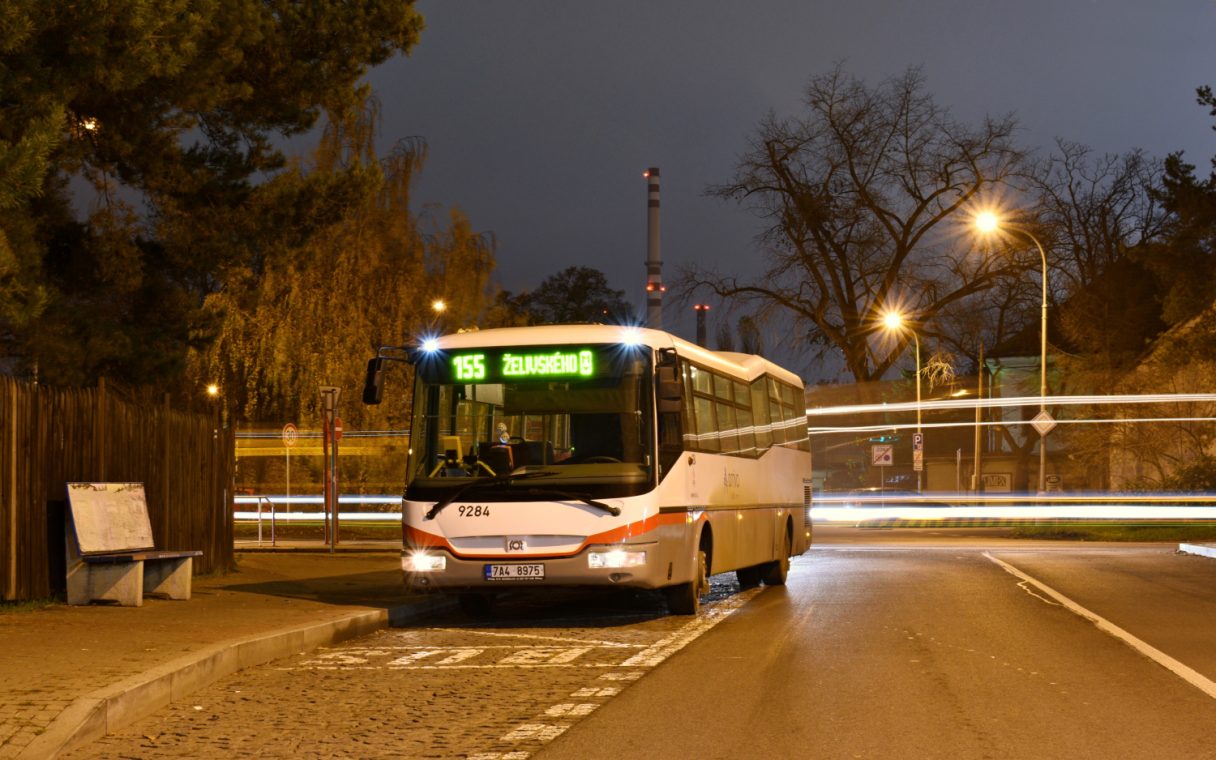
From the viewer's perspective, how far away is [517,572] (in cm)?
1543

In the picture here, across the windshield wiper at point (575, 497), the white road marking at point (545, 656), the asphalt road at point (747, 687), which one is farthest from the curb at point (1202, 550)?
the white road marking at point (545, 656)

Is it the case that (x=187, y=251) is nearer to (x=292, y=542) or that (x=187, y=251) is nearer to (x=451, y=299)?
(x=292, y=542)

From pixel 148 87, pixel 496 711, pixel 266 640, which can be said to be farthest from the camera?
pixel 148 87

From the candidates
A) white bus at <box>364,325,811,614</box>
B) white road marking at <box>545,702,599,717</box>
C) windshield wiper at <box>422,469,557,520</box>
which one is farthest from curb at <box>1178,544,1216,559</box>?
white road marking at <box>545,702,599,717</box>

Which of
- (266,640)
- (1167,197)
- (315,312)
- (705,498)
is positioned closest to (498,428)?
A: (705,498)

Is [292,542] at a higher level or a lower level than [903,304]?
lower

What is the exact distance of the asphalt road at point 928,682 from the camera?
27.9 feet

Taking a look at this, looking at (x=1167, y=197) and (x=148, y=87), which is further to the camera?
(x=1167, y=197)

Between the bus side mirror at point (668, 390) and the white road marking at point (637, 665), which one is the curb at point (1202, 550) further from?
the bus side mirror at point (668, 390)

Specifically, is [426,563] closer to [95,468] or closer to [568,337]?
[568,337]

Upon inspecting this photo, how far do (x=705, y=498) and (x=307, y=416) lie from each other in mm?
25539

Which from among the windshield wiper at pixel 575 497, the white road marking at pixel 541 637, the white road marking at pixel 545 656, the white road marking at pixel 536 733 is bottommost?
the white road marking at pixel 541 637

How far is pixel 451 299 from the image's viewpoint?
42.7 metres

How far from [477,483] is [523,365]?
4.66 feet
